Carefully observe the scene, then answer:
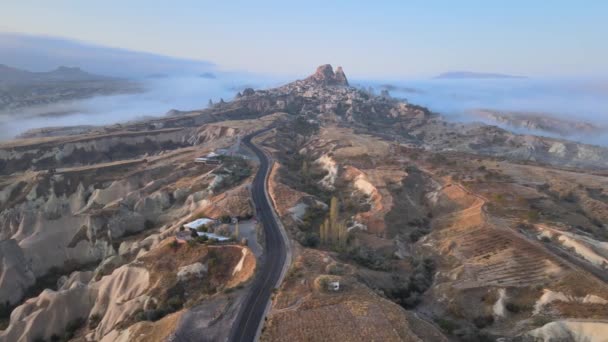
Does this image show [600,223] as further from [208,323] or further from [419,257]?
[208,323]

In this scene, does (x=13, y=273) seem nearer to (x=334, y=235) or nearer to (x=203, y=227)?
(x=203, y=227)

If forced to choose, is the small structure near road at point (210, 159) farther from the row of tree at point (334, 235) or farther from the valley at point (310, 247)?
the row of tree at point (334, 235)

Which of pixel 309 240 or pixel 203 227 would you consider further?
pixel 203 227

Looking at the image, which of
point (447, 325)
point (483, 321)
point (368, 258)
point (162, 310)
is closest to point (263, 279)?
point (162, 310)

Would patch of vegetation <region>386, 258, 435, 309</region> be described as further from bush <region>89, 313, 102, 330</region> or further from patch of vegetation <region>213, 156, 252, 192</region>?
patch of vegetation <region>213, 156, 252, 192</region>

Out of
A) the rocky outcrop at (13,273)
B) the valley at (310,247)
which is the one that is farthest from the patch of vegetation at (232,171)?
the rocky outcrop at (13,273)

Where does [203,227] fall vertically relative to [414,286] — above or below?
above

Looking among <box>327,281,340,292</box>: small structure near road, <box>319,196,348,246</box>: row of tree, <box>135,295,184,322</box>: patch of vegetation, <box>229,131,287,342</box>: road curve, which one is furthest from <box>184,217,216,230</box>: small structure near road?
<box>327,281,340,292</box>: small structure near road

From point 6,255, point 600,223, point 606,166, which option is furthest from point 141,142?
point 606,166
